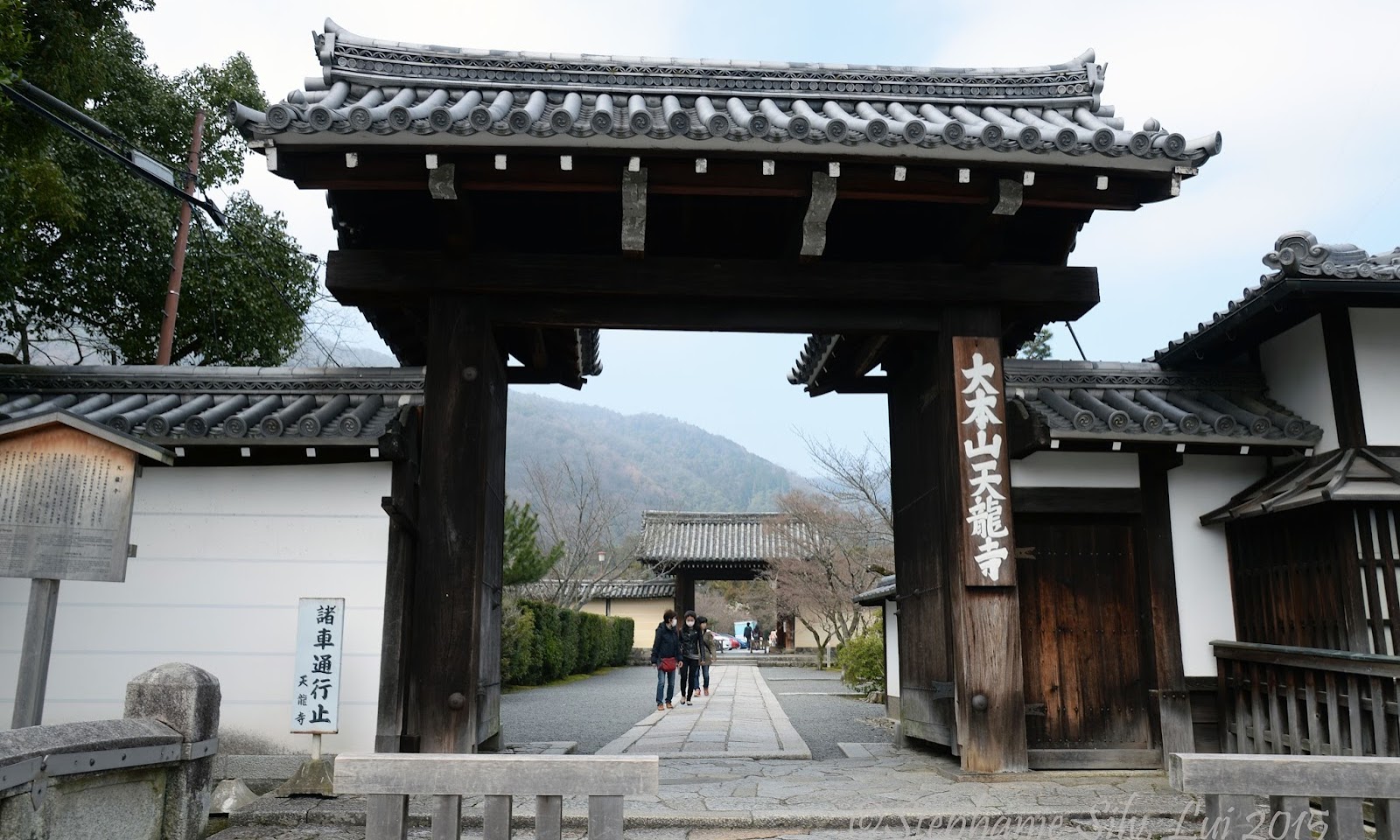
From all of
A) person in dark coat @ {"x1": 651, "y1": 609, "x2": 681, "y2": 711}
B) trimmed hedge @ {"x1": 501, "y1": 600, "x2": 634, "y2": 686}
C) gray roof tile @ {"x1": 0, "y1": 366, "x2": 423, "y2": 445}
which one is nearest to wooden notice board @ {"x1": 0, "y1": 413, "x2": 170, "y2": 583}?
gray roof tile @ {"x1": 0, "y1": 366, "x2": 423, "y2": 445}

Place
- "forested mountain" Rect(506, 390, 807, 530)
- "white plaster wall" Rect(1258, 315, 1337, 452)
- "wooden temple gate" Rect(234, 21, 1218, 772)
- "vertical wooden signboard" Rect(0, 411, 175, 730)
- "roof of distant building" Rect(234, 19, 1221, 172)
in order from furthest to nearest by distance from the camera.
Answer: "forested mountain" Rect(506, 390, 807, 530) < "white plaster wall" Rect(1258, 315, 1337, 452) < "wooden temple gate" Rect(234, 21, 1218, 772) < "roof of distant building" Rect(234, 19, 1221, 172) < "vertical wooden signboard" Rect(0, 411, 175, 730)

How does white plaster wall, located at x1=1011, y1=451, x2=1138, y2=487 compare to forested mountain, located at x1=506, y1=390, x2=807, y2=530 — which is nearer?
white plaster wall, located at x1=1011, y1=451, x2=1138, y2=487

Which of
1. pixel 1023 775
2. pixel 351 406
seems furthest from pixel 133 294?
pixel 1023 775

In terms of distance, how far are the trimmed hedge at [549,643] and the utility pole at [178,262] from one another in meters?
6.46

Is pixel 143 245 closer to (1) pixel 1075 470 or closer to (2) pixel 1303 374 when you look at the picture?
(1) pixel 1075 470

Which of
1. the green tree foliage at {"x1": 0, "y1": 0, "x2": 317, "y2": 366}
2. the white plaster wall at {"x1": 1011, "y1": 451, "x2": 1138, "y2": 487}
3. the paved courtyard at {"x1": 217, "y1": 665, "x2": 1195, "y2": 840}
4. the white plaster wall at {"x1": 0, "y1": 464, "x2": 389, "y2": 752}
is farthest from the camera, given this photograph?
the green tree foliage at {"x1": 0, "y1": 0, "x2": 317, "y2": 366}

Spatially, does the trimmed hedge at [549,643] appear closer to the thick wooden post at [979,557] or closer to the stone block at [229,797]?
the stone block at [229,797]

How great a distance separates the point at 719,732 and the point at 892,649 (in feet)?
8.32

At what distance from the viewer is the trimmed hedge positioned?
829 inches

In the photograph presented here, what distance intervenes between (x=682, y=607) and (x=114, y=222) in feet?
87.3

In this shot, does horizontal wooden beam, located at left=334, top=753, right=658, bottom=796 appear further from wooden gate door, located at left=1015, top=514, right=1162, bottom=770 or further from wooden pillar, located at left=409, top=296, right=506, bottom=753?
wooden gate door, located at left=1015, top=514, right=1162, bottom=770

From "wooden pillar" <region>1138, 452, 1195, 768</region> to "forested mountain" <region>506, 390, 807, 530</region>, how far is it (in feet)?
287

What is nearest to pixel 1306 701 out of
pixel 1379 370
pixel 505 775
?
pixel 1379 370

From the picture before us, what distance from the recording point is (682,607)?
125ft
